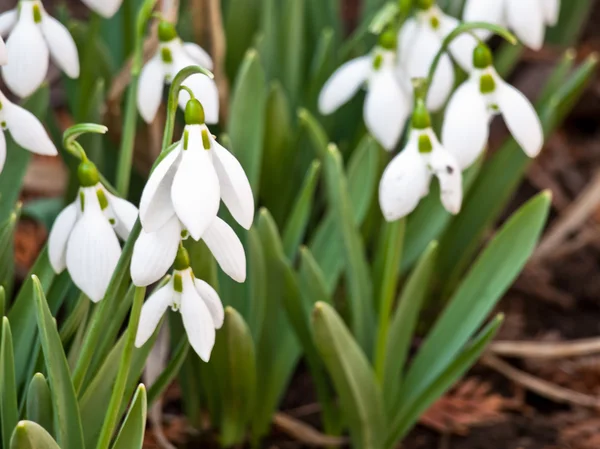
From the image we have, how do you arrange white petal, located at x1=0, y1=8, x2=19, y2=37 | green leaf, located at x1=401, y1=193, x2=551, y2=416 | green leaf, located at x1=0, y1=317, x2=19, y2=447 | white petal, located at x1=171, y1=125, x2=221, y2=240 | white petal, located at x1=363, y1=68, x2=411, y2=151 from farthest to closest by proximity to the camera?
green leaf, located at x1=401, y1=193, x2=551, y2=416 → white petal, located at x1=363, y1=68, x2=411, y2=151 → white petal, located at x1=0, y1=8, x2=19, y2=37 → green leaf, located at x1=0, y1=317, x2=19, y2=447 → white petal, located at x1=171, y1=125, x2=221, y2=240

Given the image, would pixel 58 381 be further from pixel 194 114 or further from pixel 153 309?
pixel 194 114

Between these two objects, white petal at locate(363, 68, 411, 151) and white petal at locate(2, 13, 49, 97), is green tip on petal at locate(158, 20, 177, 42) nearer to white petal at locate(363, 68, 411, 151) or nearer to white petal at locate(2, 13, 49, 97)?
white petal at locate(2, 13, 49, 97)

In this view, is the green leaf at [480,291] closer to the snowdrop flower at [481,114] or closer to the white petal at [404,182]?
the snowdrop flower at [481,114]

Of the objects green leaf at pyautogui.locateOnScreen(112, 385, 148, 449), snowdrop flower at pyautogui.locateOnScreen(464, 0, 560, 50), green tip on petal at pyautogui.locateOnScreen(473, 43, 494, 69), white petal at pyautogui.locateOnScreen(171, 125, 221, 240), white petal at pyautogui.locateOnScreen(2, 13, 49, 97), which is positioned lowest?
green leaf at pyautogui.locateOnScreen(112, 385, 148, 449)

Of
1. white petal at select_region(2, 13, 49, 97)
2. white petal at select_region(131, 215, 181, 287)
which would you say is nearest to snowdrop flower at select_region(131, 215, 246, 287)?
white petal at select_region(131, 215, 181, 287)

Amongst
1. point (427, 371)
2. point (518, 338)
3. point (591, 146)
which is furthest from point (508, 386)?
point (591, 146)

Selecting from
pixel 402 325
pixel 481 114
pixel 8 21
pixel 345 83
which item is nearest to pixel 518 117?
pixel 481 114

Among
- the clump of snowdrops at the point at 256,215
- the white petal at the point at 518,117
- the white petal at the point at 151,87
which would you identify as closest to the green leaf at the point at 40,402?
the clump of snowdrops at the point at 256,215
